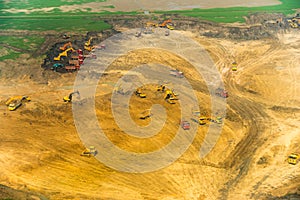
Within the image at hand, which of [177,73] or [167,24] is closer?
[177,73]

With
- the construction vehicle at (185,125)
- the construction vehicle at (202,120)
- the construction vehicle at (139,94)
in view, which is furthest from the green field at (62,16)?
the construction vehicle at (202,120)

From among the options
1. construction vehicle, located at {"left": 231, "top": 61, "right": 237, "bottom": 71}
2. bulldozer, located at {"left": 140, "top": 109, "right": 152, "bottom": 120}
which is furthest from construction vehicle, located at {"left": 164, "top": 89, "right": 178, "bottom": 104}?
construction vehicle, located at {"left": 231, "top": 61, "right": 237, "bottom": 71}

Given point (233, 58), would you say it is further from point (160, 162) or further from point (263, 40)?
point (160, 162)

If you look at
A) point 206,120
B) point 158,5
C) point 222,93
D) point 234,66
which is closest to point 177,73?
point 222,93

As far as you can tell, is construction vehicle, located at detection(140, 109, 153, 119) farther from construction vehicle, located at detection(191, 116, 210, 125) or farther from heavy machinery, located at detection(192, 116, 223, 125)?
construction vehicle, located at detection(191, 116, 210, 125)

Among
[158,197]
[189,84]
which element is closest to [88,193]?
[158,197]

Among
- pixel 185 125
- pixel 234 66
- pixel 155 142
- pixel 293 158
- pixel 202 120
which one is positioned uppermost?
pixel 234 66

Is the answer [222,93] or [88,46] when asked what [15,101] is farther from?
[222,93]
